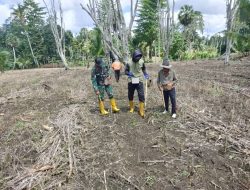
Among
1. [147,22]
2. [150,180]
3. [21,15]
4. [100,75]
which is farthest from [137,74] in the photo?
[21,15]

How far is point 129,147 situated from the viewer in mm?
6070

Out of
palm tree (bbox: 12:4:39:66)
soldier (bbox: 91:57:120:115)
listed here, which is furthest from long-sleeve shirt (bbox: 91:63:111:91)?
palm tree (bbox: 12:4:39:66)

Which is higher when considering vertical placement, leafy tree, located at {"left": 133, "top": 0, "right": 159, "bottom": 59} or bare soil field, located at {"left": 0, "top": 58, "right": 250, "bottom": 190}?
leafy tree, located at {"left": 133, "top": 0, "right": 159, "bottom": 59}

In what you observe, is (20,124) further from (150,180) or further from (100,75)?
(150,180)

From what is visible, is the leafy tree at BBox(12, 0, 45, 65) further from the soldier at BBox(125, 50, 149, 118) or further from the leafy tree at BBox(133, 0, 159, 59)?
the soldier at BBox(125, 50, 149, 118)

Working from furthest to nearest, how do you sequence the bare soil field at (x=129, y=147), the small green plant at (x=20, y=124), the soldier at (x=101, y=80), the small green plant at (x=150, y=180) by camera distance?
the soldier at (x=101, y=80) → the small green plant at (x=20, y=124) → the bare soil field at (x=129, y=147) → the small green plant at (x=150, y=180)

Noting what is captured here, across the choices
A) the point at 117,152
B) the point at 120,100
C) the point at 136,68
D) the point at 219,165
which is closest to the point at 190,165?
the point at 219,165

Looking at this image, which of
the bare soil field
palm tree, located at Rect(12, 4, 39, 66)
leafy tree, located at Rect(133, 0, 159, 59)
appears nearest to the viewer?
the bare soil field

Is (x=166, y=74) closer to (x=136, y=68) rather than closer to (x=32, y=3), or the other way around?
(x=136, y=68)

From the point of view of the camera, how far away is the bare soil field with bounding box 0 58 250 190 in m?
4.93

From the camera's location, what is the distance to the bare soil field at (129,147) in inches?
194

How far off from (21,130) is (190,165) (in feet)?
12.5

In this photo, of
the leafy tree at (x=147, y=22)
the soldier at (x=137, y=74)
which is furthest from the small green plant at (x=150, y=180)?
the leafy tree at (x=147, y=22)

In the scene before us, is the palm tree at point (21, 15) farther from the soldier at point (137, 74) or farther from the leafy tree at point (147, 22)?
the soldier at point (137, 74)
